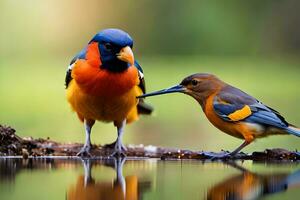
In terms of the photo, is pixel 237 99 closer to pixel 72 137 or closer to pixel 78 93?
pixel 78 93

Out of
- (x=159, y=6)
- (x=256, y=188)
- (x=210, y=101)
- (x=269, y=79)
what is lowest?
(x=256, y=188)

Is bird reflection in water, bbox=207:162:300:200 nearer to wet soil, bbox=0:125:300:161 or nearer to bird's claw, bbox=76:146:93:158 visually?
wet soil, bbox=0:125:300:161

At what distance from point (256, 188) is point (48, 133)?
25.6 feet

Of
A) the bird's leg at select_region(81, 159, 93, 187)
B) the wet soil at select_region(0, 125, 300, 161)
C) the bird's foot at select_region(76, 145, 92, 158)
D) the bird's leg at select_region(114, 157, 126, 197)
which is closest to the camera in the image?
A: the bird's leg at select_region(114, 157, 126, 197)

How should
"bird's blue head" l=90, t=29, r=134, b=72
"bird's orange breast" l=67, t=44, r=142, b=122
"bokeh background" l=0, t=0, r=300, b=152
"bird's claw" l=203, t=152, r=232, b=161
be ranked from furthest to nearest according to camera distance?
"bokeh background" l=0, t=0, r=300, b=152 → "bird's orange breast" l=67, t=44, r=142, b=122 → "bird's blue head" l=90, t=29, r=134, b=72 → "bird's claw" l=203, t=152, r=232, b=161

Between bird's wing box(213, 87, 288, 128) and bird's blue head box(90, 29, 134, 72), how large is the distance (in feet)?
2.45

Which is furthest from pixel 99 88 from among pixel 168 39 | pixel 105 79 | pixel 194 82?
pixel 168 39

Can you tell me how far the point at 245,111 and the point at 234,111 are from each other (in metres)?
0.14

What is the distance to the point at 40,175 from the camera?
5543 mm

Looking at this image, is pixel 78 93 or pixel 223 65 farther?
pixel 223 65

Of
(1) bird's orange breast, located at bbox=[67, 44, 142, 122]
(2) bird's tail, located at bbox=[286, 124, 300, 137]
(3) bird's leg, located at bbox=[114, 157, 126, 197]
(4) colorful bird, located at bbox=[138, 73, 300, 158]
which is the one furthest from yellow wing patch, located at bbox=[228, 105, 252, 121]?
(1) bird's orange breast, located at bbox=[67, 44, 142, 122]

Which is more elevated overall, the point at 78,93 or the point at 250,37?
the point at 250,37

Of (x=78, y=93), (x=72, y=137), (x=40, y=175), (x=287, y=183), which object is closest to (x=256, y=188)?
(x=287, y=183)

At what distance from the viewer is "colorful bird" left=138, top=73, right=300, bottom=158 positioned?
6793 mm
